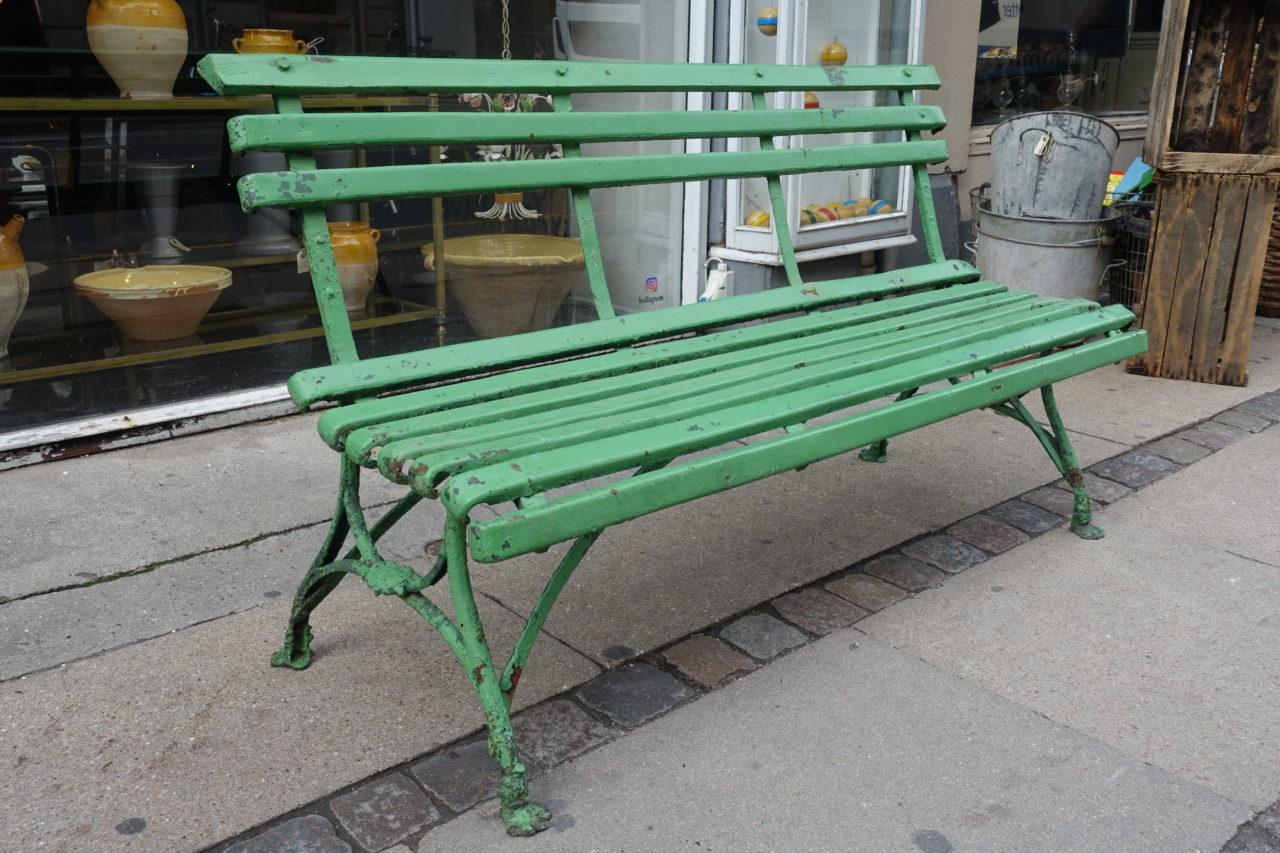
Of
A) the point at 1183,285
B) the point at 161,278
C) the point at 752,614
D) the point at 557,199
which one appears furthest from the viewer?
the point at 557,199

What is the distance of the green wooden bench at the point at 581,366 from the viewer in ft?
6.51

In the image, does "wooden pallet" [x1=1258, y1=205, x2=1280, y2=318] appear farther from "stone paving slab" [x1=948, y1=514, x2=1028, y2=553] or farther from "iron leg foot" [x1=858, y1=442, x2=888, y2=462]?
A: "stone paving slab" [x1=948, y1=514, x2=1028, y2=553]

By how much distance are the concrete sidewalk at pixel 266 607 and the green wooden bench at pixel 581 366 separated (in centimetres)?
23

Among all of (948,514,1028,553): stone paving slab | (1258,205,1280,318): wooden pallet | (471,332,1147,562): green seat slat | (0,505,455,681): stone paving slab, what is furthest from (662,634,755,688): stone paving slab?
(1258,205,1280,318): wooden pallet

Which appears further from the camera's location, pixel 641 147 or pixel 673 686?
pixel 641 147

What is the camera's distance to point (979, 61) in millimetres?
6688

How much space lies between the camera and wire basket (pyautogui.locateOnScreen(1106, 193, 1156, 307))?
208 inches

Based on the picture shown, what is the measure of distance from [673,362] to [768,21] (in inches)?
109

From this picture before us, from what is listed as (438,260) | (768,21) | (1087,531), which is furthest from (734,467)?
(768,21)

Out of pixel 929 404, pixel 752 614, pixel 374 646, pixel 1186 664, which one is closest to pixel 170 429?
pixel 374 646

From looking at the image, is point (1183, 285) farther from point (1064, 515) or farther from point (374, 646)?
point (374, 646)

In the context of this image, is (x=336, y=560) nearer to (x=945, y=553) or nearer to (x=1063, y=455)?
(x=945, y=553)

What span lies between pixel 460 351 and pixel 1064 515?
197 centimetres

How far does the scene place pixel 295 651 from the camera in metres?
2.51
